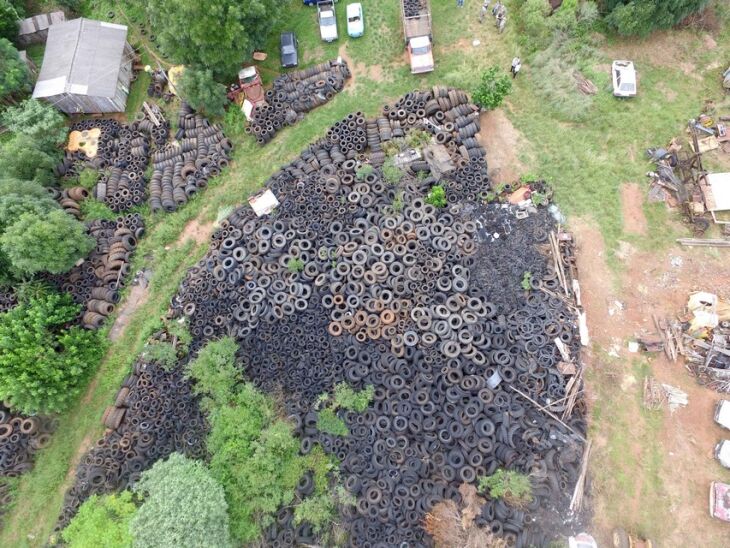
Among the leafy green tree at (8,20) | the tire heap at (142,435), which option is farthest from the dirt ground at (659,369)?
the leafy green tree at (8,20)

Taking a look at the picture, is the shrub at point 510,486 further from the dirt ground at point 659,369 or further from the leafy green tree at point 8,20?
→ the leafy green tree at point 8,20

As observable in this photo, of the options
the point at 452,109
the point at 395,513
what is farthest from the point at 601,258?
the point at 395,513

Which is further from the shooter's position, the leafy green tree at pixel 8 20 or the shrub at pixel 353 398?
the leafy green tree at pixel 8 20

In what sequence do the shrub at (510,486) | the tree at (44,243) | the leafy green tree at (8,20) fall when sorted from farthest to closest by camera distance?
the leafy green tree at (8,20) → the tree at (44,243) → the shrub at (510,486)

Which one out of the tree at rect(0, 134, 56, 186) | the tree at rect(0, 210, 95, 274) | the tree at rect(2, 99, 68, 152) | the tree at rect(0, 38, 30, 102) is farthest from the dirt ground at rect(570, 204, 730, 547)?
the tree at rect(0, 38, 30, 102)

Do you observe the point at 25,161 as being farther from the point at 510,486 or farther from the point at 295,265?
the point at 510,486

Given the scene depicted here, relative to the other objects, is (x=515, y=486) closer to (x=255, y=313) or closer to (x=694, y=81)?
(x=255, y=313)
